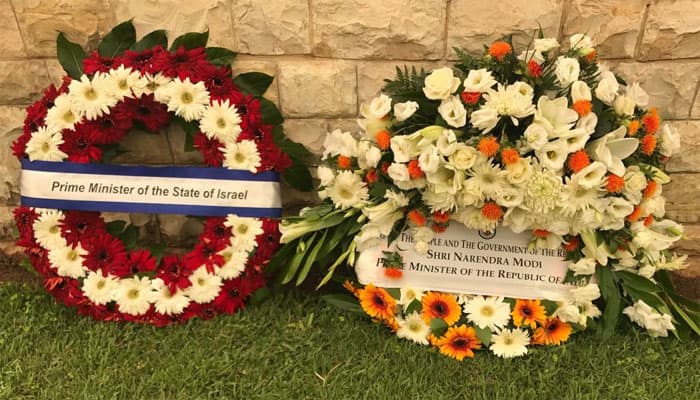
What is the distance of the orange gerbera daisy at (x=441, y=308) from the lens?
1.79m

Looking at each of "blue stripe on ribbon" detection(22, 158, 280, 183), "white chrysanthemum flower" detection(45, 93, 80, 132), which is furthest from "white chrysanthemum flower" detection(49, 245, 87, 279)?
"white chrysanthemum flower" detection(45, 93, 80, 132)

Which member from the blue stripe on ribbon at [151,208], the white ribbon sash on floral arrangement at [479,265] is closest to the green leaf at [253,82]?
the blue stripe on ribbon at [151,208]

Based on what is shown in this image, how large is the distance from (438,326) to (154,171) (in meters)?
0.99

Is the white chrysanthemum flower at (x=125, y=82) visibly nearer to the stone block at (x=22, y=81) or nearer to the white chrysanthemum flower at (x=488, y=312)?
the stone block at (x=22, y=81)

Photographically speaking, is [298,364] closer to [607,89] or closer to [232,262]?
[232,262]

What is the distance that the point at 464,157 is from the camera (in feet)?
5.11

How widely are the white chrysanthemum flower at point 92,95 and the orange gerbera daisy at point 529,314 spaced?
1.34 metres

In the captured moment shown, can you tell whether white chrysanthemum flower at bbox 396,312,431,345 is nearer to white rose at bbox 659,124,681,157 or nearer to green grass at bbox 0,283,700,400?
green grass at bbox 0,283,700,400

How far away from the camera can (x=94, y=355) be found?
5.83 feet

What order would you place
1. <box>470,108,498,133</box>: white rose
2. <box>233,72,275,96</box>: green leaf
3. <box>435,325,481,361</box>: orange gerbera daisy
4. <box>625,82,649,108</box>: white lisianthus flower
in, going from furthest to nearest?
<box>233,72,275,96</box>: green leaf
<box>435,325,481,361</box>: orange gerbera daisy
<box>625,82,649,108</box>: white lisianthus flower
<box>470,108,498,133</box>: white rose

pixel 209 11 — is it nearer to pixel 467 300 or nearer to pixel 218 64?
pixel 218 64

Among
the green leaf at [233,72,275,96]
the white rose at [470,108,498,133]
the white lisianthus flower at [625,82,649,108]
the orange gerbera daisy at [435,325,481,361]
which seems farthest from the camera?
the green leaf at [233,72,275,96]

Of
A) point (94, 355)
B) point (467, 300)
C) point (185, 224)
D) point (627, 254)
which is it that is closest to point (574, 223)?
point (627, 254)

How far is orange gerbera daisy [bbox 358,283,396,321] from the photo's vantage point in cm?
181
